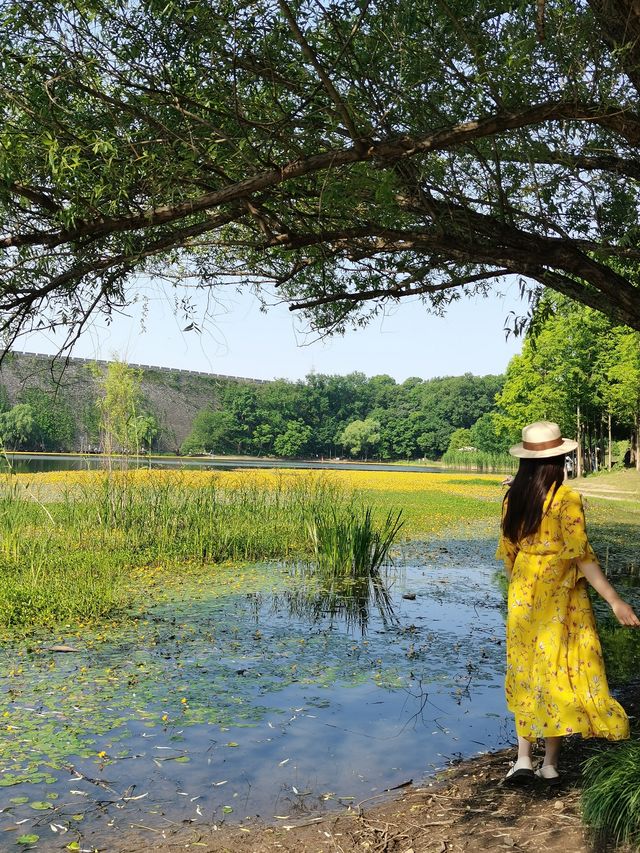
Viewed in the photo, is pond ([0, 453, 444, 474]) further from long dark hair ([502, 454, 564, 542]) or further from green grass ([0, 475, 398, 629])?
long dark hair ([502, 454, 564, 542])

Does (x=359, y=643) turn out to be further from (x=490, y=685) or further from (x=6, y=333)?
(x=6, y=333)

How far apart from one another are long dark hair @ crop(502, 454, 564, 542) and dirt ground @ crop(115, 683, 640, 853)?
109 cm

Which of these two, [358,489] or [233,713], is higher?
[358,489]

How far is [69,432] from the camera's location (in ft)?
173

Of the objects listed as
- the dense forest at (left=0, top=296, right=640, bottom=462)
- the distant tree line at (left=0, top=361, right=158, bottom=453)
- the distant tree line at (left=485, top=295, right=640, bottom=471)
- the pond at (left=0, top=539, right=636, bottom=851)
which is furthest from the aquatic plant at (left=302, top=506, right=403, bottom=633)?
A: the dense forest at (left=0, top=296, right=640, bottom=462)

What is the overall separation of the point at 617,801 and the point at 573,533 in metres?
1.04

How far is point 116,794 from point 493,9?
→ 4226 mm

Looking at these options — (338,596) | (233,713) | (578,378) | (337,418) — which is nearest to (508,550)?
(233,713)

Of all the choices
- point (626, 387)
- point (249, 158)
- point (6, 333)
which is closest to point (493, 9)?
point (249, 158)

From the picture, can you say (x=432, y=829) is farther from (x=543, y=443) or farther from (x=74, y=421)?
(x=74, y=421)

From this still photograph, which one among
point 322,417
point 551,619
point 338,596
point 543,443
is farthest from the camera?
point 322,417

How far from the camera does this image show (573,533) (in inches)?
130

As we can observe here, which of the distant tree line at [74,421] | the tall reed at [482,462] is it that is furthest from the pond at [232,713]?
the tall reed at [482,462]

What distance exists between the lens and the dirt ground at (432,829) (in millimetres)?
2861
